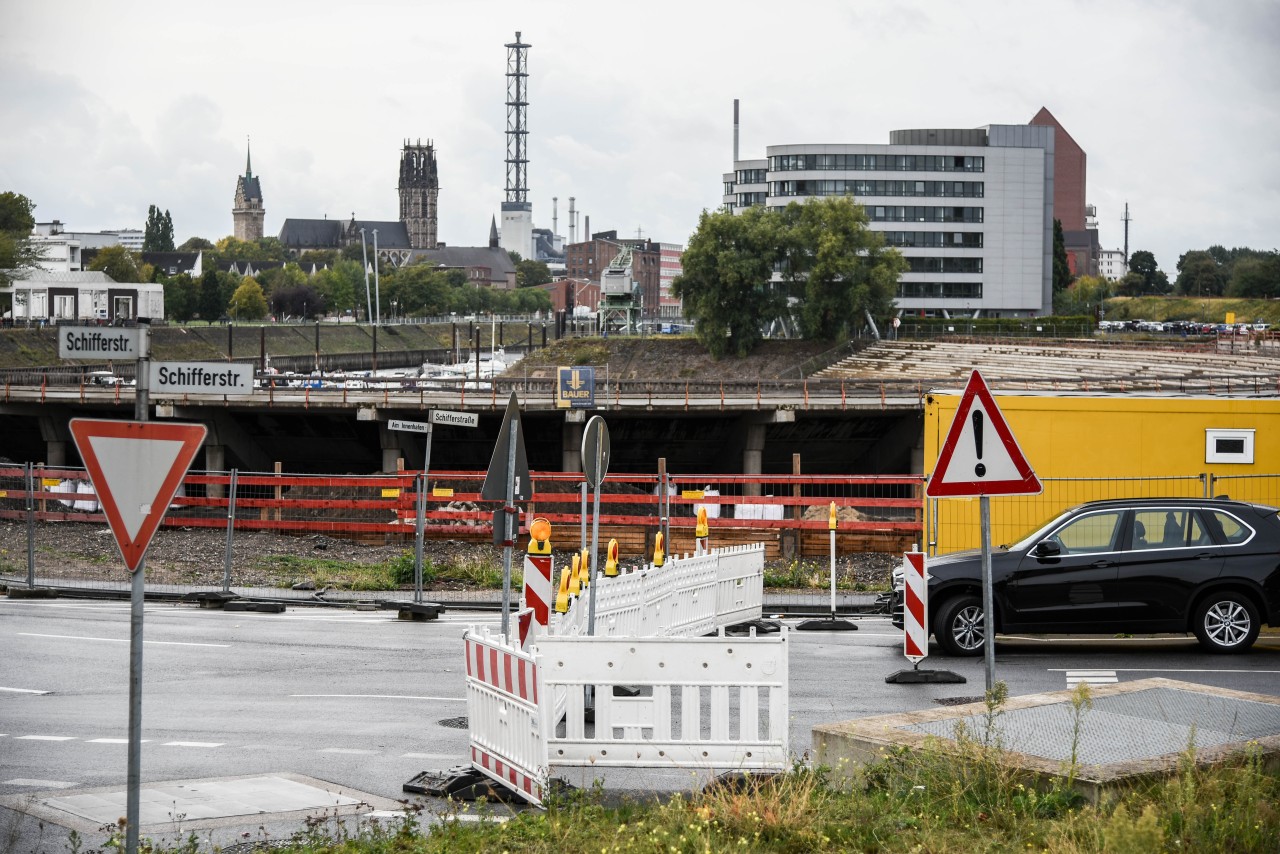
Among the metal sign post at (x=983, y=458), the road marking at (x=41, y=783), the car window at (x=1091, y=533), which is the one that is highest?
the metal sign post at (x=983, y=458)

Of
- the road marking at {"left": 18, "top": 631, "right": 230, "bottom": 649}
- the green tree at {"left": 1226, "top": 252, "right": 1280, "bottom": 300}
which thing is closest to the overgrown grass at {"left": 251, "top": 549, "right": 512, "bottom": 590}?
the road marking at {"left": 18, "top": 631, "right": 230, "bottom": 649}

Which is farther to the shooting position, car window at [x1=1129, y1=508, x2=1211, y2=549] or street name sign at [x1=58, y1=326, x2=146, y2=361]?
car window at [x1=1129, y1=508, x2=1211, y2=549]

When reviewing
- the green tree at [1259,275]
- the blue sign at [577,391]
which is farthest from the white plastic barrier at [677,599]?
the blue sign at [577,391]

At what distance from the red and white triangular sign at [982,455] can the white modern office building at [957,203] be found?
10744 centimetres

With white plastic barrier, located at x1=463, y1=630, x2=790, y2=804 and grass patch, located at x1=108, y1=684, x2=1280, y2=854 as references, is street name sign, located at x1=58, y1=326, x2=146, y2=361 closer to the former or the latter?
grass patch, located at x1=108, y1=684, x2=1280, y2=854

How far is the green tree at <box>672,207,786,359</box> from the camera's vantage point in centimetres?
9275

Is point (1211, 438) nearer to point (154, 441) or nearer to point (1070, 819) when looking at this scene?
point (1070, 819)

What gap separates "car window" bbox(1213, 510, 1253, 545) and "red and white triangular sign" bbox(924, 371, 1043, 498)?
600cm

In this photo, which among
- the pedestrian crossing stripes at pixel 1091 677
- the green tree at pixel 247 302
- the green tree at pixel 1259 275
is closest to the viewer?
the pedestrian crossing stripes at pixel 1091 677

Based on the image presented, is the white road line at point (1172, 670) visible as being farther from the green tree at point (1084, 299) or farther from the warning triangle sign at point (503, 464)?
the green tree at point (1084, 299)

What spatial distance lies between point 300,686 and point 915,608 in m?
5.88

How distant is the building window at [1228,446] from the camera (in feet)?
74.7

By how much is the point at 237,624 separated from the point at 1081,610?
10.1m

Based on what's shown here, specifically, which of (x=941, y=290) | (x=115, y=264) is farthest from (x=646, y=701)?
(x=115, y=264)
